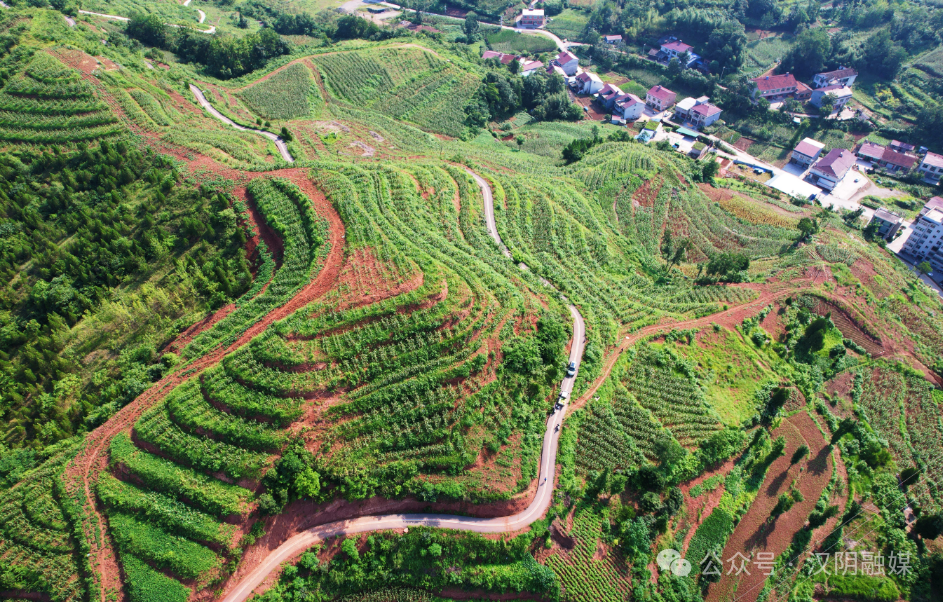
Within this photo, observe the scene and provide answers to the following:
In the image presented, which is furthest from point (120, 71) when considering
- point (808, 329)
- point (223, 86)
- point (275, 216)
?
point (808, 329)

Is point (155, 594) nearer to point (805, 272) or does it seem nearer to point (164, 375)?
point (164, 375)

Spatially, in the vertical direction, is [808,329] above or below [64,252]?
below

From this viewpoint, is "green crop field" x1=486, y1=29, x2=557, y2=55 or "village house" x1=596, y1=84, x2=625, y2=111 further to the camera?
"green crop field" x1=486, y1=29, x2=557, y2=55

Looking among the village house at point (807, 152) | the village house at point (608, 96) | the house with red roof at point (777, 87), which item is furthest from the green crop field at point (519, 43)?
the village house at point (807, 152)

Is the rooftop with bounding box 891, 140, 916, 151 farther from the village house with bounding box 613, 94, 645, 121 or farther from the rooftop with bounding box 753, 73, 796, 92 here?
the village house with bounding box 613, 94, 645, 121

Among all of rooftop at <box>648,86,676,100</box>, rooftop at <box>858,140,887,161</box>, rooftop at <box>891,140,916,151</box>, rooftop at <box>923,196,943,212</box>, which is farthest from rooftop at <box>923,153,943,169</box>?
rooftop at <box>648,86,676,100</box>

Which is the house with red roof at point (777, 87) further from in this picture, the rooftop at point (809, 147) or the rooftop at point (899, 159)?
the rooftop at point (899, 159)

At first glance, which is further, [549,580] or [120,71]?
[120,71]

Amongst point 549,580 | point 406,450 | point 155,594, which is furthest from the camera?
point 406,450
